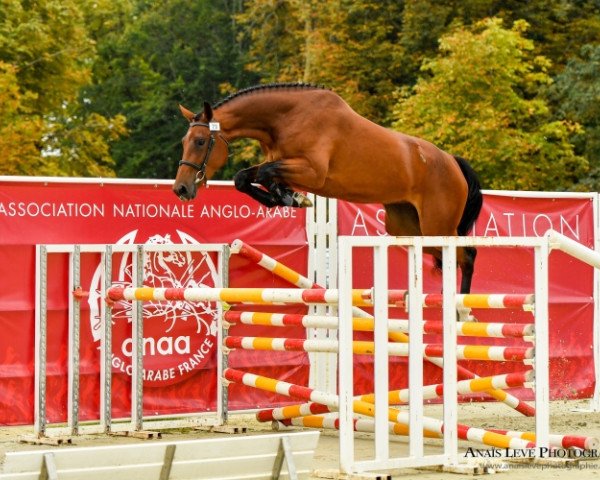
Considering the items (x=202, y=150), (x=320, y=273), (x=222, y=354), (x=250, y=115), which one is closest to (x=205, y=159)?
(x=202, y=150)

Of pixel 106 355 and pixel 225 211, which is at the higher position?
pixel 225 211

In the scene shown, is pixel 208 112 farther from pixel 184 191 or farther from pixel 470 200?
pixel 470 200

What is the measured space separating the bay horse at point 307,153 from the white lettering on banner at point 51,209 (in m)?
1.13

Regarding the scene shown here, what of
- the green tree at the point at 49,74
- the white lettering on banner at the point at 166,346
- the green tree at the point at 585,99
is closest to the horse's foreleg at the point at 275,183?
the white lettering on banner at the point at 166,346

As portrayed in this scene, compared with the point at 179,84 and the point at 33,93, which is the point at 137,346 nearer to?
the point at 33,93

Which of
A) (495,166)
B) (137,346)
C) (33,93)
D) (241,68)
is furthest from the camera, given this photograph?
(241,68)

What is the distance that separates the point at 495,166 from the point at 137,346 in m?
23.7

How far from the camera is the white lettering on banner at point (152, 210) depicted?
10375 mm

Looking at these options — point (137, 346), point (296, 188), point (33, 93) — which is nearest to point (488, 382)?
point (296, 188)

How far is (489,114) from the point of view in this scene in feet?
105

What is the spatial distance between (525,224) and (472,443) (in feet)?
10.7

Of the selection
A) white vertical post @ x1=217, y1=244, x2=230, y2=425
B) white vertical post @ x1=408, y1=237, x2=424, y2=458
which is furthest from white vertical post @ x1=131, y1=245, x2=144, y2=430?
white vertical post @ x1=408, y1=237, x2=424, y2=458

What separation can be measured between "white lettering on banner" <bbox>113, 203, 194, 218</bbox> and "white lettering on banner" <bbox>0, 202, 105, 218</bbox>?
6.2 inches

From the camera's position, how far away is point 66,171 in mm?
35750
